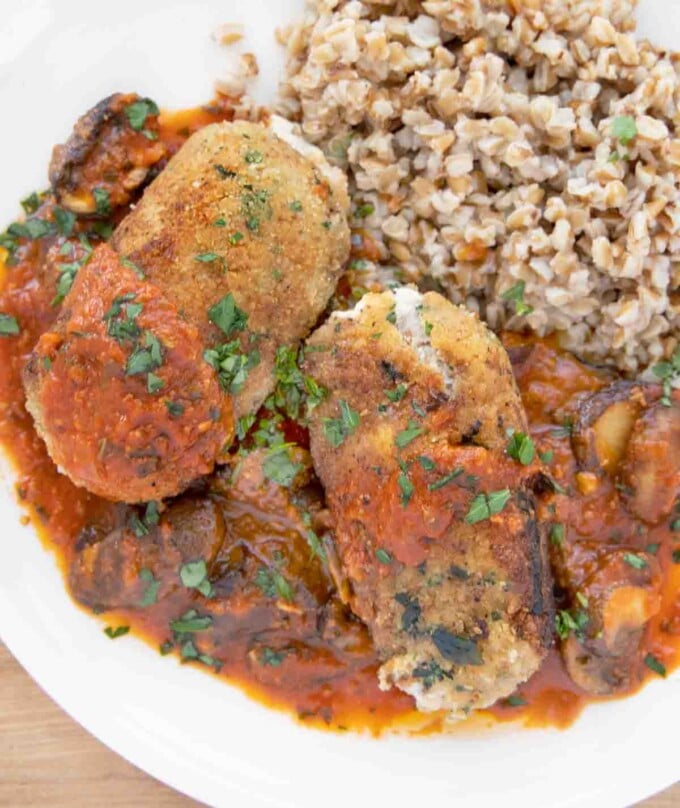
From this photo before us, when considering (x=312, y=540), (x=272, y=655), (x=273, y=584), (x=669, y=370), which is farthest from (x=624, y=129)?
(x=272, y=655)

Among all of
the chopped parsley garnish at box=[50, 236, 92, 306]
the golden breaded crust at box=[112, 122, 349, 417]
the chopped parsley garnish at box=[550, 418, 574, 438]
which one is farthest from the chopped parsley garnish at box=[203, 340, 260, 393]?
the chopped parsley garnish at box=[550, 418, 574, 438]

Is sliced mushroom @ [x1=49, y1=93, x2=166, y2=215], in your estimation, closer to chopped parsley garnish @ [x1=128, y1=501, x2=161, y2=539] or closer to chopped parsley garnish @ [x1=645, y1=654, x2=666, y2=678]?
chopped parsley garnish @ [x1=128, y1=501, x2=161, y2=539]

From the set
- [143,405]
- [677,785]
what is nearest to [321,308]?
[143,405]

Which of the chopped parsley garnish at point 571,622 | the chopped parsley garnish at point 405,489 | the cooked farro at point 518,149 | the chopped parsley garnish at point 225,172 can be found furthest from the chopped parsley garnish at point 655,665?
the chopped parsley garnish at point 225,172

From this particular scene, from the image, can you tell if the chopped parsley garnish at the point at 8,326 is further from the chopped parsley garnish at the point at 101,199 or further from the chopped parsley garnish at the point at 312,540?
the chopped parsley garnish at the point at 312,540

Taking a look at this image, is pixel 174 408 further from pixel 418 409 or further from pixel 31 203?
pixel 31 203
